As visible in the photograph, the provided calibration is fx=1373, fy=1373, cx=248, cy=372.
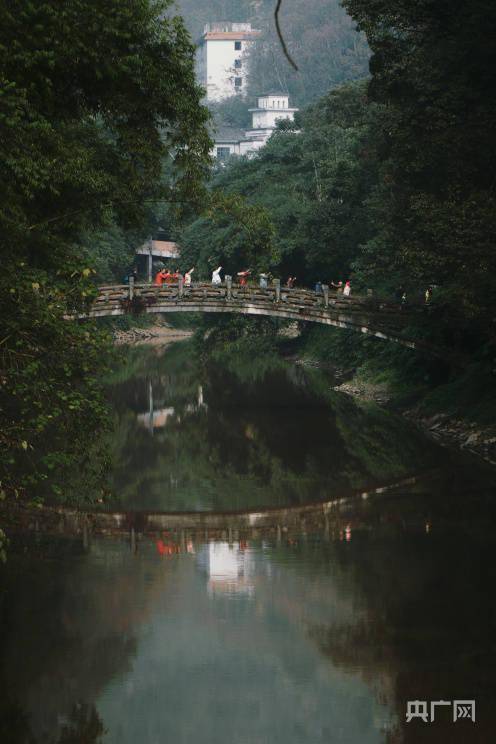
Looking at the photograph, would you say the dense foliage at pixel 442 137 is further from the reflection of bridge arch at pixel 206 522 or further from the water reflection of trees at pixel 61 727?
the water reflection of trees at pixel 61 727

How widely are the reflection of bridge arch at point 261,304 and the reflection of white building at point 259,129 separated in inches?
5484

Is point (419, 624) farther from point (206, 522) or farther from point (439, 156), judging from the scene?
point (439, 156)

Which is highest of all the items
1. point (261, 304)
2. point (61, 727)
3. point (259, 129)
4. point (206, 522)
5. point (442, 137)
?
point (259, 129)

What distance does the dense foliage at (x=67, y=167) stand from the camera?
19.5 meters

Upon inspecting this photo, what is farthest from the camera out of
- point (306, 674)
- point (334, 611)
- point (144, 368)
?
point (144, 368)

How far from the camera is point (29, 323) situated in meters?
19.3

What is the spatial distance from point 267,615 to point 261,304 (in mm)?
27018

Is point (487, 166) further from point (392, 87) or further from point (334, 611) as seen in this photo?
point (334, 611)

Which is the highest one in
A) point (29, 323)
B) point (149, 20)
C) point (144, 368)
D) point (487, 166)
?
point (149, 20)

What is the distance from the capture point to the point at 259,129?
186 m

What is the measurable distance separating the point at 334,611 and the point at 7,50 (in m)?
10.1

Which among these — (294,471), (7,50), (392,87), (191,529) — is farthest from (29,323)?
(392,87)

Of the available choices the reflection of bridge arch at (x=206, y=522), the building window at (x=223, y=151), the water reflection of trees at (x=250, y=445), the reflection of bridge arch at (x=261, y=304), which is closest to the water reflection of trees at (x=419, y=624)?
the reflection of bridge arch at (x=206, y=522)

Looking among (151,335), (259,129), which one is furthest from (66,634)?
(259,129)
